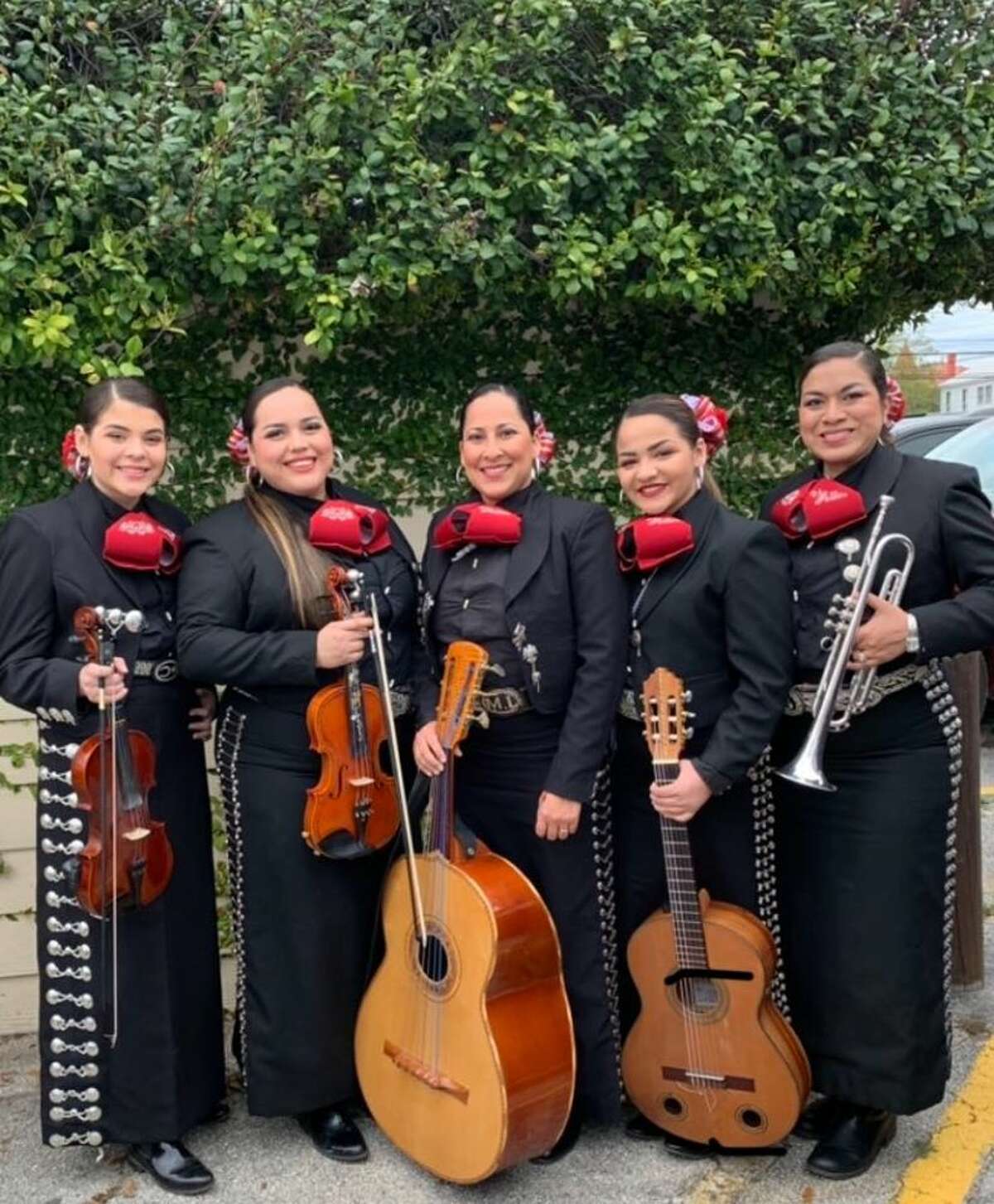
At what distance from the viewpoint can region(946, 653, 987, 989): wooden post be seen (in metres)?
4.55

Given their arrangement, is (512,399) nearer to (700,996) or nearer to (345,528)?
(345,528)

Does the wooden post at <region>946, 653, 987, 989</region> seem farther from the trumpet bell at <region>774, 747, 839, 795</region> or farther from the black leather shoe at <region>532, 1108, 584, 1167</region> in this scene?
the black leather shoe at <region>532, 1108, 584, 1167</region>

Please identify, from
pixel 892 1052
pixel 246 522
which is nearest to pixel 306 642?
pixel 246 522

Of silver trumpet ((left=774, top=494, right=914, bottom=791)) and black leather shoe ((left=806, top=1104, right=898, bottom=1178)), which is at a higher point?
silver trumpet ((left=774, top=494, right=914, bottom=791))

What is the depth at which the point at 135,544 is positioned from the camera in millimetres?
3363

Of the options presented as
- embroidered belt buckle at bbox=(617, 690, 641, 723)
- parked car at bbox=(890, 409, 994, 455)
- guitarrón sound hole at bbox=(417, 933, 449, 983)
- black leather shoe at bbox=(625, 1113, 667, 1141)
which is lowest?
black leather shoe at bbox=(625, 1113, 667, 1141)

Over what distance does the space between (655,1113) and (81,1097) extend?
1591 millimetres

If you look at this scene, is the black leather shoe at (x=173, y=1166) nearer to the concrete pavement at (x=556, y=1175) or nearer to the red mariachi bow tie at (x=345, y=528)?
the concrete pavement at (x=556, y=1175)

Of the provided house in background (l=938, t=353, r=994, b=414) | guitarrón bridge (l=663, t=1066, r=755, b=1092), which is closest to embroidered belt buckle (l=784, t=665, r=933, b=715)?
guitarrón bridge (l=663, t=1066, r=755, b=1092)

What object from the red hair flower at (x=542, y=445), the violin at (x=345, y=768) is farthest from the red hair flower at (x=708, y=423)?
the violin at (x=345, y=768)

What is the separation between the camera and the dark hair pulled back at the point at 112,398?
3.45m

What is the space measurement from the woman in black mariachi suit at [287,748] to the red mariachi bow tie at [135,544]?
12 centimetres

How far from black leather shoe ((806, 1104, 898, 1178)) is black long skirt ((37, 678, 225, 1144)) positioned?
175 cm

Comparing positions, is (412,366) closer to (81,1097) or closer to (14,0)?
(14,0)
